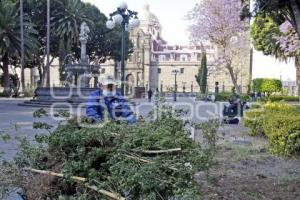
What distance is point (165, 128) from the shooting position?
3475 millimetres

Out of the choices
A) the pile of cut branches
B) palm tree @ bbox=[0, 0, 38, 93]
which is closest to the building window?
palm tree @ bbox=[0, 0, 38, 93]

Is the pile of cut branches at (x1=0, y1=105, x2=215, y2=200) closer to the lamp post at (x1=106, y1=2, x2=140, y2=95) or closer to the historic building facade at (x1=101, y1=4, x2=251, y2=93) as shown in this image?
the lamp post at (x1=106, y1=2, x2=140, y2=95)

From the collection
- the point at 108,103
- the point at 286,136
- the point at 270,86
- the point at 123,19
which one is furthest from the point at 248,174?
the point at 270,86

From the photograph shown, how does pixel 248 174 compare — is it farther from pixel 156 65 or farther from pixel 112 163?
pixel 156 65

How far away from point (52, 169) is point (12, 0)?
4438cm

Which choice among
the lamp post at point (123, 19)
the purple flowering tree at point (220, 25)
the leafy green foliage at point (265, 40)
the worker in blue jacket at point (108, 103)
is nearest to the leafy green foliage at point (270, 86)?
the leafy green foliage at point (265, 40)

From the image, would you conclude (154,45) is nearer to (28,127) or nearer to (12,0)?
(12,0)

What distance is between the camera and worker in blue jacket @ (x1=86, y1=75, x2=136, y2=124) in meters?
4.77

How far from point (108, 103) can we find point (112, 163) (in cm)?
206

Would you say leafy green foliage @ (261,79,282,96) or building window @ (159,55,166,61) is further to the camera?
building window @ (159,55,166,61)

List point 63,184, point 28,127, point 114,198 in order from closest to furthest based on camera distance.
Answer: point 114,198 < point 63,184 < point 28,127

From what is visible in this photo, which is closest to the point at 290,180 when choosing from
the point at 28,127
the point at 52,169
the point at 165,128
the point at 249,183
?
the point at 249,183

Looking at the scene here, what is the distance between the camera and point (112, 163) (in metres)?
2.97

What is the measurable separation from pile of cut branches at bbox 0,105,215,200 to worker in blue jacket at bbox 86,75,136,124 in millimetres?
1100
